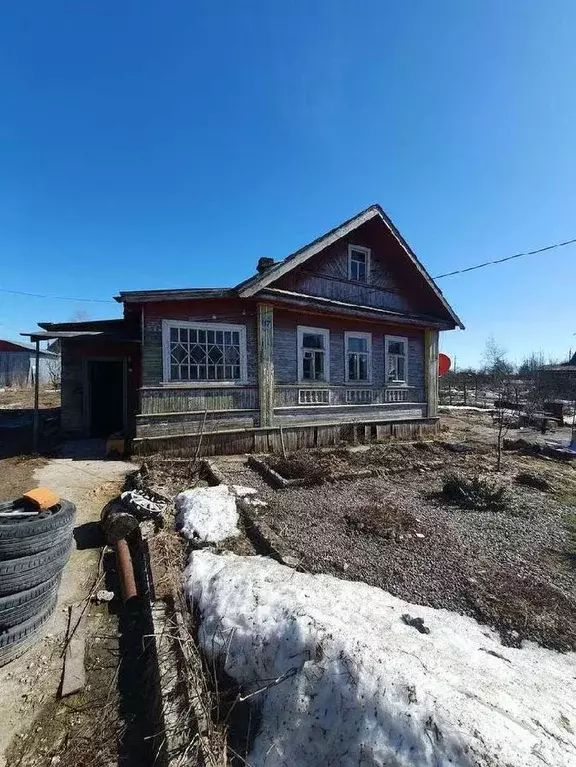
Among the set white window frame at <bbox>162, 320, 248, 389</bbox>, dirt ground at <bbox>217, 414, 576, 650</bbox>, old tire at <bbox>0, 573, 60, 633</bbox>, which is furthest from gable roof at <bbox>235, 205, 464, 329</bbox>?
old tire at <bbox>0, 573, 60, 633</bbox>

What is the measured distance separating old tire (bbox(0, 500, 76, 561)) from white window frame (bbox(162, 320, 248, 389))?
5.44 meters

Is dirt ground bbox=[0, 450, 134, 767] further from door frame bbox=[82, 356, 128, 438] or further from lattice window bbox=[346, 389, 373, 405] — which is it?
lattice window bbox=[346, 389, 373, 405]

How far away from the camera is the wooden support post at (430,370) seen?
13.0 metres

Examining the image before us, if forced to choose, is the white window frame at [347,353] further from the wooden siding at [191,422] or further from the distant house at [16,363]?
the distant house at [16,363]

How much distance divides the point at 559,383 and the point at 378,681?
31.8m

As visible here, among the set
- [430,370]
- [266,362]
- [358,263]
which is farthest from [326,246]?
[430,370]

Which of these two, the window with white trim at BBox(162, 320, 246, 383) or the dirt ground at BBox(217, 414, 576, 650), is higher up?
the window with white trim at BBox(162, 320, 246, 383)

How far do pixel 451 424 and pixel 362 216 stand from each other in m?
9.81

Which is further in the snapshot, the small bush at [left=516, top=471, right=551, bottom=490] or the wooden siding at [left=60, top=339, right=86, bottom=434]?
the wooden siding at [left=60, top=339, right=86, bottom=434]

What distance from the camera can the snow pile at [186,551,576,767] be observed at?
5.50 ft

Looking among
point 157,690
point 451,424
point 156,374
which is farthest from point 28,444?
point 451,424

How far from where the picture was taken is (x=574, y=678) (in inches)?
96.9

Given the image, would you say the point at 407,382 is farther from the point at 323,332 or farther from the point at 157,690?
the point at 157,690

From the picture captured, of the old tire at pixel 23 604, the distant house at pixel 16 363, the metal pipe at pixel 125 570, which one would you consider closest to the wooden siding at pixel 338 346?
the metal pipe at pixel 125 570
